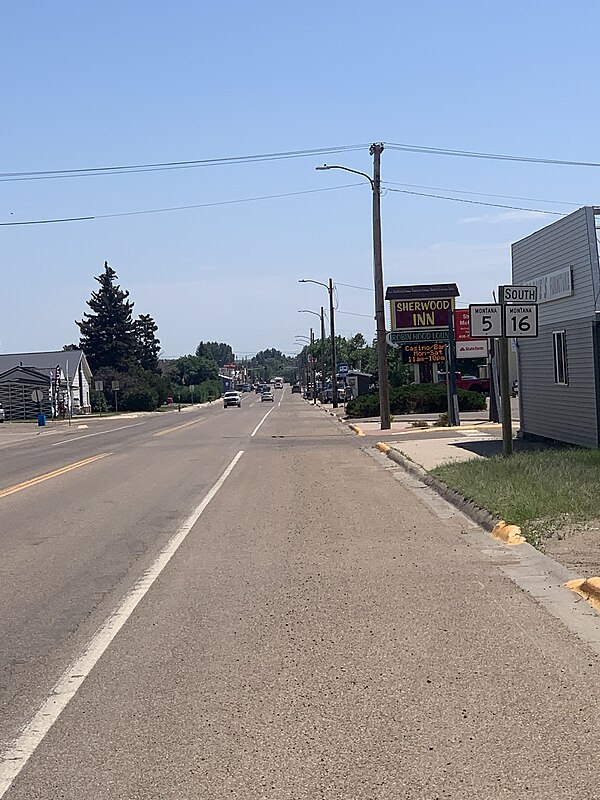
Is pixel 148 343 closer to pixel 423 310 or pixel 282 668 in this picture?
pixel 423 310

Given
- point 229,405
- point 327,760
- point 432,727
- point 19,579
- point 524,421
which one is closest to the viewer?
point 327,760

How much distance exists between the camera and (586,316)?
20531 mm

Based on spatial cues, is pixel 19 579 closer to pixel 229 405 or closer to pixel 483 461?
pixel 483 461

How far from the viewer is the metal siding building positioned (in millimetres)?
20297

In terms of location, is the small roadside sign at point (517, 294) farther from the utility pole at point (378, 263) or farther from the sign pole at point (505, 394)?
the utility pole at point (378, 263)

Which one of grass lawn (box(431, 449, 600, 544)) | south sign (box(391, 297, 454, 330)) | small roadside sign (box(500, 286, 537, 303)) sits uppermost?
south sign (box(391, 297, 454, 330))

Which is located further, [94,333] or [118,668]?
[94,333]

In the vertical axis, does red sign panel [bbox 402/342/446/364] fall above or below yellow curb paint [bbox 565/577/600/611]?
above

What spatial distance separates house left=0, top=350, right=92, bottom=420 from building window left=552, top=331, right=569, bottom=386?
192 ft

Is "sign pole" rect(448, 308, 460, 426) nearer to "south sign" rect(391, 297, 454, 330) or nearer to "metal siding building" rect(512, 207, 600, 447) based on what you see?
"south sign" rect(391, 297, 454, 330)

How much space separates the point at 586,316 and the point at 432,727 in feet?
52.5

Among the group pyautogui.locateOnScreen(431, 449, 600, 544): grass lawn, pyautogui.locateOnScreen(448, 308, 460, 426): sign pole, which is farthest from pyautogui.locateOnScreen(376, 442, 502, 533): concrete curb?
pyautogui.locateOnScreen(448, 308, 460, 426): sign pole

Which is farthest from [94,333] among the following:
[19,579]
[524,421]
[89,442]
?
[19,579]

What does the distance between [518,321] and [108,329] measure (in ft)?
344
